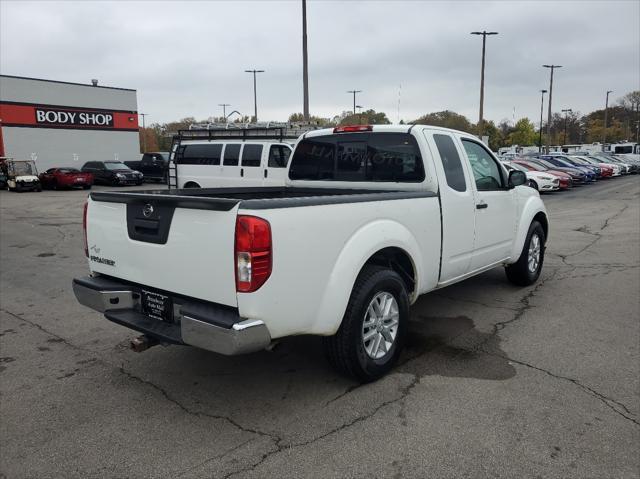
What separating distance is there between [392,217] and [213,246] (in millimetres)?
1494

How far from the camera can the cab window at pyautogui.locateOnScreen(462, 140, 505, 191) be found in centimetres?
527

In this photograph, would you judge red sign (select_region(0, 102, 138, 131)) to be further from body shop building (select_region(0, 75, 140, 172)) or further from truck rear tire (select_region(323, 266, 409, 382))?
truck rear tire (select_region(323, 266, 409, 382))

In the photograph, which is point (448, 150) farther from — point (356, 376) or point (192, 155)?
point (192, 155)

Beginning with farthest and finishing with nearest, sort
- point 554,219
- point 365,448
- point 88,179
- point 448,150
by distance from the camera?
point 88,179
point 554,219
point 448,150
point 365,448

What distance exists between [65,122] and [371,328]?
38.9 metres

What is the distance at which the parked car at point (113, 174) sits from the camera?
29.8 m

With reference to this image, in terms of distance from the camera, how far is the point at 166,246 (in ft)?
11.0

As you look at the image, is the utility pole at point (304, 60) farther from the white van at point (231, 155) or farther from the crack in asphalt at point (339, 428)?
the crack in asphalt at point (339, 428)

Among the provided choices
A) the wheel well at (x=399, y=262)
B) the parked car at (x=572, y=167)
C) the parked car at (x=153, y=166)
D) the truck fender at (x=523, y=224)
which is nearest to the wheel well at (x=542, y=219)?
the truck fender at (x=523, y=224)

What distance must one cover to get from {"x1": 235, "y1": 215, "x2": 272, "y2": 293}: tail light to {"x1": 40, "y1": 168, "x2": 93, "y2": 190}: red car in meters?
28.0

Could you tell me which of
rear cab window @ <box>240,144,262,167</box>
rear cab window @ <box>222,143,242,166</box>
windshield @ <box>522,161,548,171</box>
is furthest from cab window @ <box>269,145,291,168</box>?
windshield @ <box>522,161,548,171</box>

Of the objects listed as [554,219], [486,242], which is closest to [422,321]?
[486,242]

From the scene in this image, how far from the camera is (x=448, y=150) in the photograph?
491 centimetres

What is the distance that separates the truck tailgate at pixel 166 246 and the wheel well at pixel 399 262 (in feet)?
4.15
